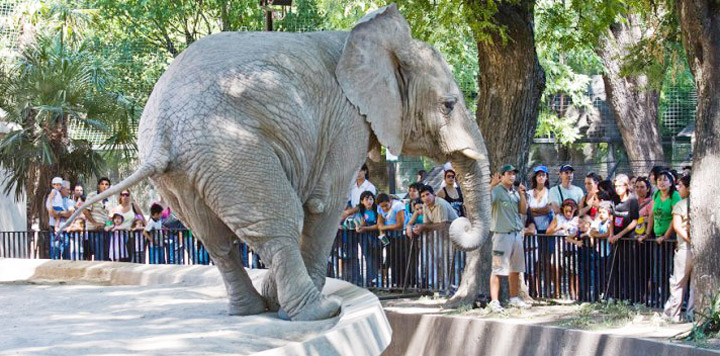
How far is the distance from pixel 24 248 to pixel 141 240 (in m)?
2.13

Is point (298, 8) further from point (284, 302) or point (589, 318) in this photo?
point (284, 302)

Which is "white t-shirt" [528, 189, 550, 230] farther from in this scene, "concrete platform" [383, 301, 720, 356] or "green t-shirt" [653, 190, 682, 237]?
"green t-shirt" [653, 190, 682, 237]

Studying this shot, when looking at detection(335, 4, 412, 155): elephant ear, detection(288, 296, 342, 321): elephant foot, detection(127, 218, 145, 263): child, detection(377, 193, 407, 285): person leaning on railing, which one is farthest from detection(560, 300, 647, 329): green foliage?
detection(127, 218, 145, 263): child

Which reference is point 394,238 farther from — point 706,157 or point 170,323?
point 170,323

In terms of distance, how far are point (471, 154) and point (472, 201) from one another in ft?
1.42

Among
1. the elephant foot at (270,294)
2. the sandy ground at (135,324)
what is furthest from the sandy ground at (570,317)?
the elephant foot at (270,294)

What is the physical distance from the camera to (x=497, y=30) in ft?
47.2

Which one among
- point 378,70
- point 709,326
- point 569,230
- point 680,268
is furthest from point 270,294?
point 569,230

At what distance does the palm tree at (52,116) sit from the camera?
63.4 ft

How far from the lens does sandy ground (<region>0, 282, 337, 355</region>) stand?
6.76 m

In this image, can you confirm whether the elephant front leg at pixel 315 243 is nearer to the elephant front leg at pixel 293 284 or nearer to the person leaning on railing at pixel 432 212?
the elephant front leg at pixel 293 284

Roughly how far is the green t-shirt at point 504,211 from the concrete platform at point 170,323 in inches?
170

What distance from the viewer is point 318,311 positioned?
7.79 meters

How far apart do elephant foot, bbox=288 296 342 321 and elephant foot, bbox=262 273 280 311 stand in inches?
17.2
